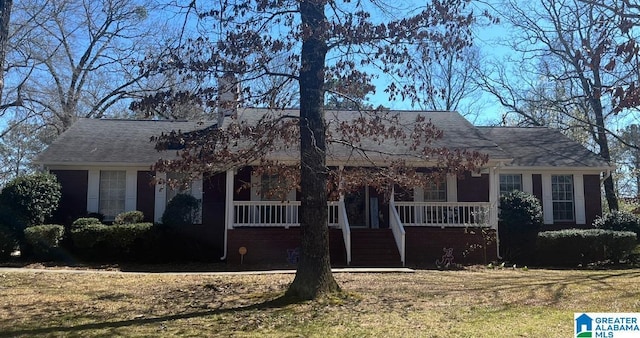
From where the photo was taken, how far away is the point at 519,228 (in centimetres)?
1587

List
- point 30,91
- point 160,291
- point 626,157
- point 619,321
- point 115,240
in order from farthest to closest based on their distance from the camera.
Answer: point 626,157
point 30,91
point 115,240
point 160,291
point 619,321

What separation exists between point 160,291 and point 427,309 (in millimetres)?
4832

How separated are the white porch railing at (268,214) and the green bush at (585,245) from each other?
20.3 ft

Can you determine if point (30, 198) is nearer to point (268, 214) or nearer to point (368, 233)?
point (268, 214)

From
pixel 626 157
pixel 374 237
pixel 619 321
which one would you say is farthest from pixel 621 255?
pixel 626 157

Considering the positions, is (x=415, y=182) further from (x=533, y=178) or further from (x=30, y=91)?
(x=30, y=91)

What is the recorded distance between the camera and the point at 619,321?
7203 millimetres

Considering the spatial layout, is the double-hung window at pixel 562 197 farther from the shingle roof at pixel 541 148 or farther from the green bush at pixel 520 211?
the green bush at pixel 520 211

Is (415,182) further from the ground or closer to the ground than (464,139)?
closer to the ground

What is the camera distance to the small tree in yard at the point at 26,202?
15039 millimetres

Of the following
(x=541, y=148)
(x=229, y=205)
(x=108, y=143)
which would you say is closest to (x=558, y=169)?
(x=541, y=148)

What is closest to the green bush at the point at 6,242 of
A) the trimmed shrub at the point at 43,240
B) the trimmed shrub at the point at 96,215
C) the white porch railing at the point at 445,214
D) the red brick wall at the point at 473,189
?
the trimmed shrub at the point at 43,240

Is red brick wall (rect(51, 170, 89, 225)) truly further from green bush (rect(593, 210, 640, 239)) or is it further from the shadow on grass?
green bush (rect(593, 210, 640, 239))

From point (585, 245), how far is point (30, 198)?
52.2ft
